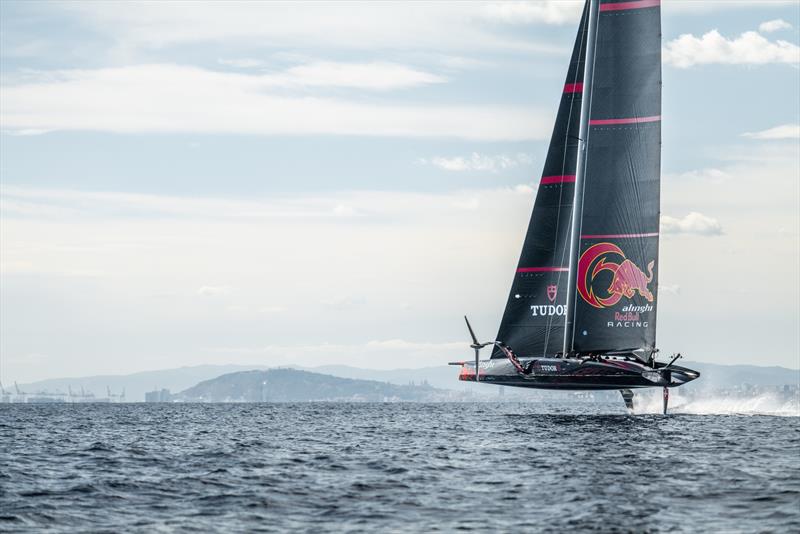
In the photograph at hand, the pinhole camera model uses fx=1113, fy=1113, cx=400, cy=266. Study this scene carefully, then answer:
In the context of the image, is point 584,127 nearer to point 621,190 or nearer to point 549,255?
point 621,190

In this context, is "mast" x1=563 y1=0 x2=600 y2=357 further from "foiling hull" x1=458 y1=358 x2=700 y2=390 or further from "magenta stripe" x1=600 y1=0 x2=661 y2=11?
"foiling hull" x1=458 y1=358 x2=700 y2=390

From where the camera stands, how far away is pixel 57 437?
57.7 metres

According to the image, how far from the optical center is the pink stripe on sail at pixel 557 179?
198 ft

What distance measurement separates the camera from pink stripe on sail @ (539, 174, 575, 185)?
60438mm

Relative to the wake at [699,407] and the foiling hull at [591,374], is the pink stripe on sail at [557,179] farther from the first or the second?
the wake at [699,407]

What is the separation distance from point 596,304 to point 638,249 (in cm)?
364

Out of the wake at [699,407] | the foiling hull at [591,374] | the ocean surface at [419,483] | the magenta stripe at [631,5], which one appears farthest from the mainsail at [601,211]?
the wake at [699,407]

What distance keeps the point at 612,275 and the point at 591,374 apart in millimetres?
5536

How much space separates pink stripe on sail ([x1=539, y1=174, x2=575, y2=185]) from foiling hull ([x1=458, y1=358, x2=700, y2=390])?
9952mm

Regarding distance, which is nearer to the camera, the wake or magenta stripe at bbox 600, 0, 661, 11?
magenta stripe at bbox 600, 0, 661, 11

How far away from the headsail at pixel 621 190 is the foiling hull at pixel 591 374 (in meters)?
2.10

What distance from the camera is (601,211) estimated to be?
57.6m

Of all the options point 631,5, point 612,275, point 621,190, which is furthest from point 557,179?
point 631,5

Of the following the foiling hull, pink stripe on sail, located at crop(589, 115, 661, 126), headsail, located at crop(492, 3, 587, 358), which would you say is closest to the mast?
pink stripe on sail, located at crop(589, 115, 661, 126)
